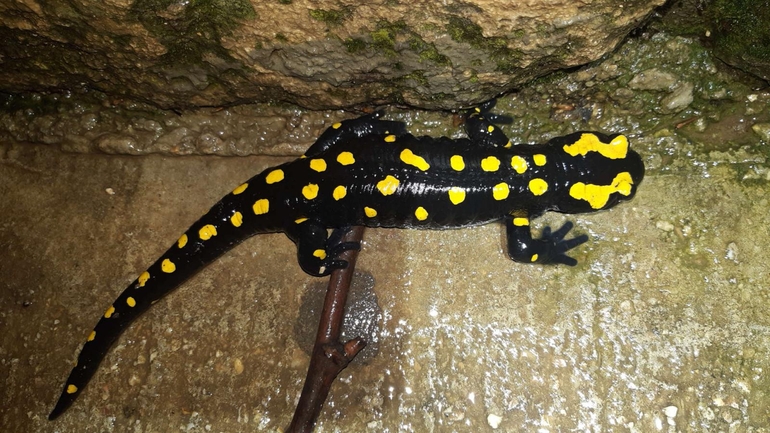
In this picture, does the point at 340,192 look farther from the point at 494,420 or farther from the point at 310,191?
the point at 494,420

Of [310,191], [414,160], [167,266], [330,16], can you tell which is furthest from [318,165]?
[167,266]

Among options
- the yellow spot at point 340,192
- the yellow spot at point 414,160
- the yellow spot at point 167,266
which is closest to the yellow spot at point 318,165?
the yellow spot at point 340,192

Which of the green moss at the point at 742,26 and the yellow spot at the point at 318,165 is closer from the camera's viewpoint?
the green moss at the point at 742,26

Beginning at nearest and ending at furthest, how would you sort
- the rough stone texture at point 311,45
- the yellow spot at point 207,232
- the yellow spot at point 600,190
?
1. the rough stone texture at point 311,45
2. the yellow spot at point 600,190
3. the yellow spot at point 207,232

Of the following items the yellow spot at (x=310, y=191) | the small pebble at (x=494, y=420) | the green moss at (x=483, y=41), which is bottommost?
the small pebble at (x=494, y=420)

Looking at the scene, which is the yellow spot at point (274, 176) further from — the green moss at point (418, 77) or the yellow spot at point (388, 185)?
the green moss at point (418, 77)

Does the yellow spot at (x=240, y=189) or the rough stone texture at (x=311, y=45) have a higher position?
the rough stone texture at (x=311, y=45)

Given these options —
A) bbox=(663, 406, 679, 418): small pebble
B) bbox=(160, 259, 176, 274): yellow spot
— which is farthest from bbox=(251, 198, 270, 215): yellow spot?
bbox=(663, 406, 679, 418): small pebble
